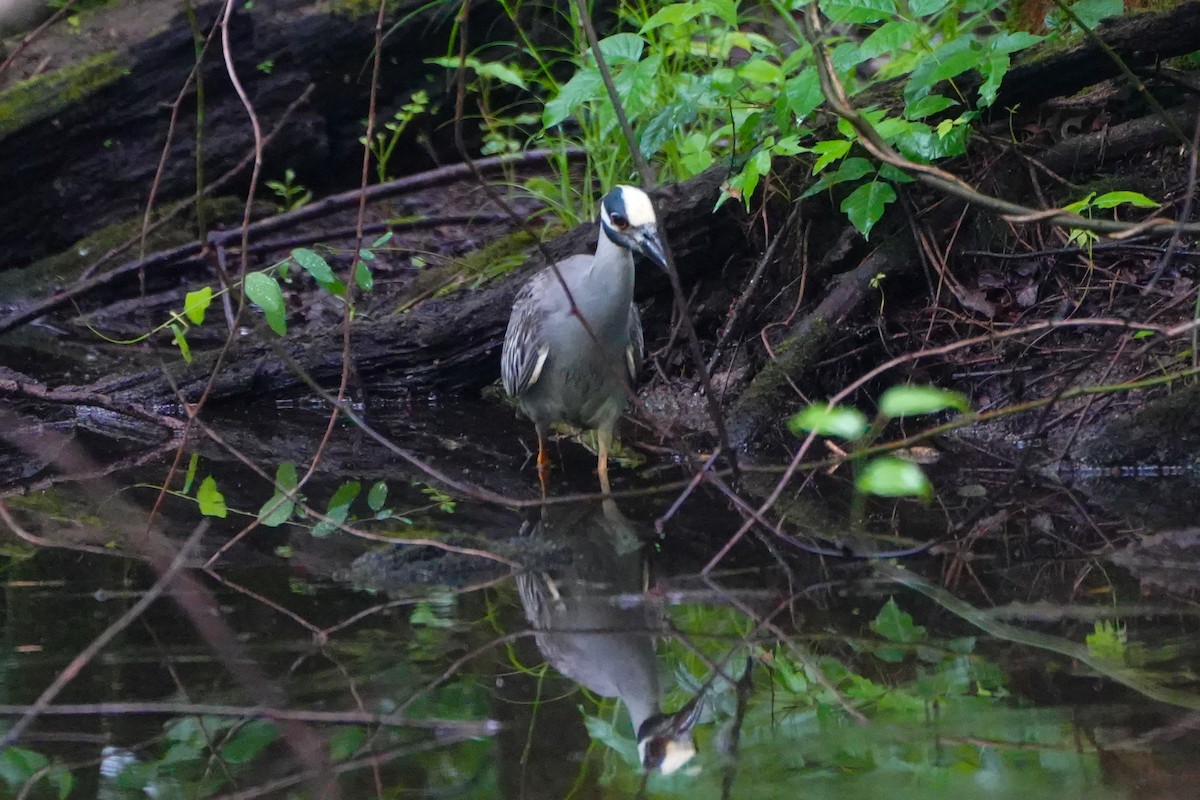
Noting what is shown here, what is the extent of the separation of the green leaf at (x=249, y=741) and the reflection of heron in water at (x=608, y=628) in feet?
2.20

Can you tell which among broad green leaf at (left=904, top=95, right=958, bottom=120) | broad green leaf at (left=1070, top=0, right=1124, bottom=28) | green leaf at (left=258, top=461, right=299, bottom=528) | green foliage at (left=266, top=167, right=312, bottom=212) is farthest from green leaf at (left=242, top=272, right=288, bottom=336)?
green foliage at (left=266, top=167, right=312, bottom=212)

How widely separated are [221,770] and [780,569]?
5.47ft

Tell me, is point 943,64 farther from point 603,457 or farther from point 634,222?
point 603,457

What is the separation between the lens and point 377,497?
4.13m

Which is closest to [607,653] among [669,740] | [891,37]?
[669,740]

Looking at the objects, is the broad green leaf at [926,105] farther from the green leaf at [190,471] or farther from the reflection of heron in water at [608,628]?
the green leaf at [190,471]

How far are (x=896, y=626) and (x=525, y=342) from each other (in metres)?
2.57

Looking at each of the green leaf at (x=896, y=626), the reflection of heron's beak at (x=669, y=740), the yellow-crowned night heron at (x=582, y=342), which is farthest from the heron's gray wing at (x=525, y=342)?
the reflection of heron's beak at (x=669, y=740)

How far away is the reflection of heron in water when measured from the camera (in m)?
2.40

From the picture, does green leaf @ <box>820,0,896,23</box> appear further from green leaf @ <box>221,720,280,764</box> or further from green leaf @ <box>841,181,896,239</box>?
green leaf @ <box>221,720,280,764</box>

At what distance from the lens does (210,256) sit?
3.01m

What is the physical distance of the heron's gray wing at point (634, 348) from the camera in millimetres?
5002

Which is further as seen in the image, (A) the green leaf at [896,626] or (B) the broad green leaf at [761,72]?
(B) the broad green leaf at [761,72]

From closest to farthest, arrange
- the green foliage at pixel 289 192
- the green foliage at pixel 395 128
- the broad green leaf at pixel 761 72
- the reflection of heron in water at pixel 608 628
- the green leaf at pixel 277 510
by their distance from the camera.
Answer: the reflection of heron in water at pixel 608 628 → the green leaf at pixel 277 510 → the broad green leaf at pixel 761 72 → the green foliage at pixel 395 128 → the green foliage at pixel 289 192
